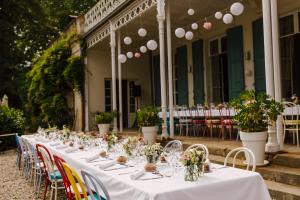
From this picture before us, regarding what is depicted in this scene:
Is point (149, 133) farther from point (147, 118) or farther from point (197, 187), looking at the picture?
point (197, 187)

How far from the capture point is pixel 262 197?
311 centimetres

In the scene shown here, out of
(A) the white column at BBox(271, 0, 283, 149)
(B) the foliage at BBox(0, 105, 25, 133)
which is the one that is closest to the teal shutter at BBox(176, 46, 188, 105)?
(B) the foliage at BBox(0, 105, 25, 133)

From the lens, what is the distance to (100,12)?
11.8 meters

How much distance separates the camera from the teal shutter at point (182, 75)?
12.3 metres

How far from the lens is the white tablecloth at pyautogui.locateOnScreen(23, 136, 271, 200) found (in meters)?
2.72

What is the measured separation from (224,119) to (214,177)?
17.2 ft

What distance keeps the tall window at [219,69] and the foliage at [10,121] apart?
24.6ft

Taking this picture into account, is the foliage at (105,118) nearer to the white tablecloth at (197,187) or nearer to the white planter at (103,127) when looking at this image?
the white planter at (103,127)

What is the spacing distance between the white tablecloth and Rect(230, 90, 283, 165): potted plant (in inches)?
64.0

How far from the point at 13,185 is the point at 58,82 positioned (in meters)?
7.75

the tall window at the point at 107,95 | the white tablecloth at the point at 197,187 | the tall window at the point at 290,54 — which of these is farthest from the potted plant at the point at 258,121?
the tall window at the point at 107,95

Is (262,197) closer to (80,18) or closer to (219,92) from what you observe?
(219,92)

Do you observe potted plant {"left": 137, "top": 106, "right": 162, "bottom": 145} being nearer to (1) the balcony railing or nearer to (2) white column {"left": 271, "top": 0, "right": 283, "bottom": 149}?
(2) white column {"left": 271, "top": 0, "right": 283, "bottom": 149}

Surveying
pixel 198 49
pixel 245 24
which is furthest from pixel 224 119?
pixel 198 49
